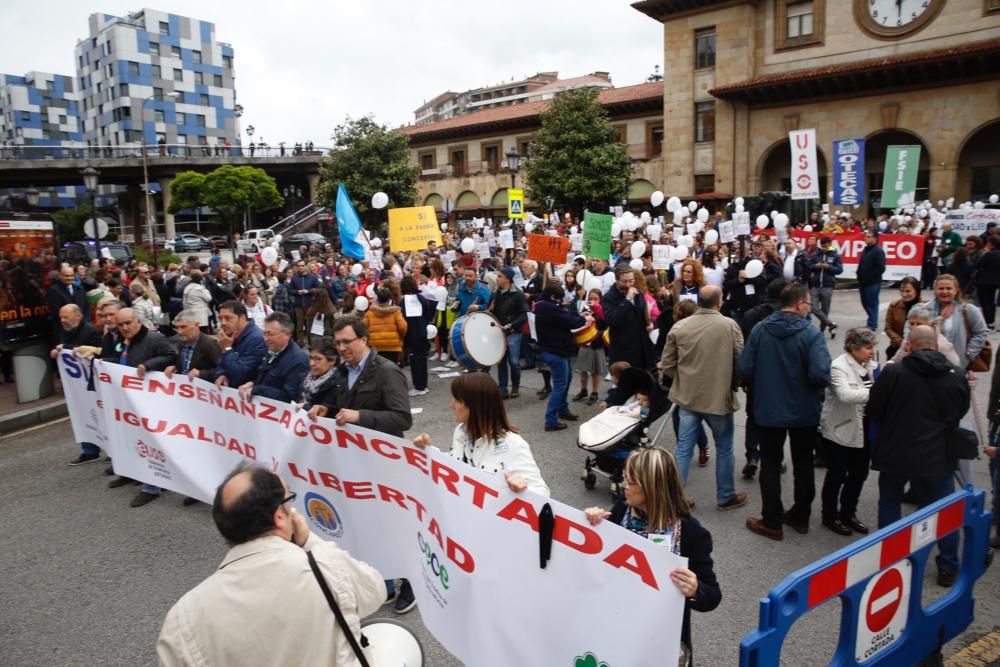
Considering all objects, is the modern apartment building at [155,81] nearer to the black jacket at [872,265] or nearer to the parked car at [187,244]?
the parked car at [187,244]

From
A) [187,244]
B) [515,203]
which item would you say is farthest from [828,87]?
Result: [187,244]

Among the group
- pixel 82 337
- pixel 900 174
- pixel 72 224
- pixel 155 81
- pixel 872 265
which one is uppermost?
pixel 155 81

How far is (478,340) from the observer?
8688 millimetres

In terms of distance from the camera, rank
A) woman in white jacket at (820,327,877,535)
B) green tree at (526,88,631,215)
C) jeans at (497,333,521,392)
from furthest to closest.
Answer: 1. green tree at (526,88,631,215)
2. jeans at (497,333,521,392)
3. woman in white jacket at (820,327,877,535)

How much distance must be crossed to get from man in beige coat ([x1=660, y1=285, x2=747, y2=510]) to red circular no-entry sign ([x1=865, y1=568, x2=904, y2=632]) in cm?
242

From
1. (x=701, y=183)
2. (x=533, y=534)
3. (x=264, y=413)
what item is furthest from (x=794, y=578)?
(x=701, y=183)

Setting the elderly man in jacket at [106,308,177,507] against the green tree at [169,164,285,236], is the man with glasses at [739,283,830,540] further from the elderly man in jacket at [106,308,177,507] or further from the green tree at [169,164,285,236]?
the green tree at [169,164,285,236]

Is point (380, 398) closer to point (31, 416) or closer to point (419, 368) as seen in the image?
point (419, 368)

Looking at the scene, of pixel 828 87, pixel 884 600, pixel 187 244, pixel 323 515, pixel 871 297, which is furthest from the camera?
pixel 187 244

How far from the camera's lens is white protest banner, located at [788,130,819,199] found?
15.8 meters

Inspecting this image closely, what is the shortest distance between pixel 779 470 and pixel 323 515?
10.9ft

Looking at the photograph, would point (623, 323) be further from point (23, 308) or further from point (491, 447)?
point (23, 308)

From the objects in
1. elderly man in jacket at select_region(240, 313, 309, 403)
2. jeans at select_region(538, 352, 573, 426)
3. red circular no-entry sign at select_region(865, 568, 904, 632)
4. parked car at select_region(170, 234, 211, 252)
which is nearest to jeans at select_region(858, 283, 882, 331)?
jeans at select_region(538, 352, 573, 426)

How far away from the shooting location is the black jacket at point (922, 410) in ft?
13.6
